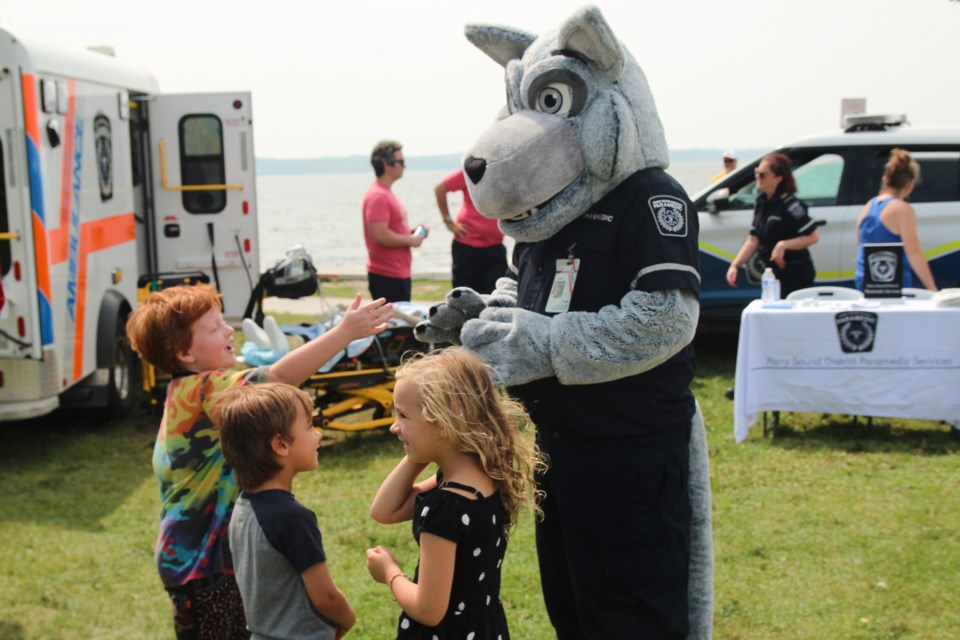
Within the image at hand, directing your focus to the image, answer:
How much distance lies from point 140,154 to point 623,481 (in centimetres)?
767

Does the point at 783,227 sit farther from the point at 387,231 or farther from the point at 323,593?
the point at 323,593

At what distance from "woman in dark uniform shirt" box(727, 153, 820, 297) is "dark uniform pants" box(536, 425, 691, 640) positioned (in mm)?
5103

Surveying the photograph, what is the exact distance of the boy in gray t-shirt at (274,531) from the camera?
2543 millimetres

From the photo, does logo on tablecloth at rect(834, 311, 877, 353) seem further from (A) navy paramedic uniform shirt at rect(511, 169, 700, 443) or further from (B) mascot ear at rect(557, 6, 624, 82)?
(B) mascot ear at rect(557, 6, 624, 82)

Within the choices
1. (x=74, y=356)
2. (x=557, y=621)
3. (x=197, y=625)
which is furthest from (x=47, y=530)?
(x=557, y=621)

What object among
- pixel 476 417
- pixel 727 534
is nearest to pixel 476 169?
pixel 476 417

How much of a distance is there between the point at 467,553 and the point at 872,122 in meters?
7.96

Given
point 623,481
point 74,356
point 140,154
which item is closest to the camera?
point 623,481

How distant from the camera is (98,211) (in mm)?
7676

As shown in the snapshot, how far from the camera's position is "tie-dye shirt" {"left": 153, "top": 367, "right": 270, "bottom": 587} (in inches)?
116

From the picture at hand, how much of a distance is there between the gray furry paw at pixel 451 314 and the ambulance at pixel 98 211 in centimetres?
413

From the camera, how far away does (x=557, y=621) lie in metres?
3.16

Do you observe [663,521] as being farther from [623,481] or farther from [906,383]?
[906,383]

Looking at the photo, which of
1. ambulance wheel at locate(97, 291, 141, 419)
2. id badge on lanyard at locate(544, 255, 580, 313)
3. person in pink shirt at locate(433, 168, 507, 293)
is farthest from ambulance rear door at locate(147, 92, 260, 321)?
id badge on lanyard at locate(544, 255, 580, 313)
